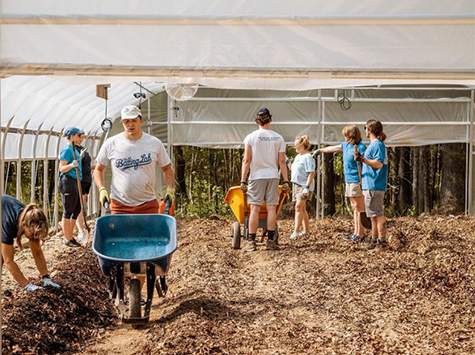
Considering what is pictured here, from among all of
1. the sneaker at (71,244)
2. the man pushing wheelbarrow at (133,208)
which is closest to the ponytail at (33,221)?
the man pushing wheelbarrow at (133,208)

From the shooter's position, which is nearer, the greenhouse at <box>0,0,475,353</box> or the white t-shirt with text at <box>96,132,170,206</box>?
the greenhouse at <box>0,0,475,353</box>

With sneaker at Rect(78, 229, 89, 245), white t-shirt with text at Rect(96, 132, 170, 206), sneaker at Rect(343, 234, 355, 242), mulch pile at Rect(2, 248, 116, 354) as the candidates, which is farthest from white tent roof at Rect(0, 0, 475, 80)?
sneaker at Rect(78, 229, 89, 245)

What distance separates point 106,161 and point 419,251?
4356 mm

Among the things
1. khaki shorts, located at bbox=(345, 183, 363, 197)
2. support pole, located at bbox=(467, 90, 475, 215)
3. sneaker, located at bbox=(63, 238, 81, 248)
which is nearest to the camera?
khaki shorts, located at bbox=(345, 183, 363, 197)

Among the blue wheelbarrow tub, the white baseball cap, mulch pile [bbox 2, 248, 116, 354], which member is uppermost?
the white baseball cap

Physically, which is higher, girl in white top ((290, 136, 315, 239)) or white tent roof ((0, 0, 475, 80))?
white tent roof ((0, 0, 475, 80))

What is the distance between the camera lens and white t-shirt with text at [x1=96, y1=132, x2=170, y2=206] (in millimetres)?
6105

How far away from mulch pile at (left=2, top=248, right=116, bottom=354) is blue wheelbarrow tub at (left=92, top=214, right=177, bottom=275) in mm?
616

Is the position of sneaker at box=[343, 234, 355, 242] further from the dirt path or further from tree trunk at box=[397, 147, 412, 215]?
tree trunk at box=[397, 147, 412, 215]

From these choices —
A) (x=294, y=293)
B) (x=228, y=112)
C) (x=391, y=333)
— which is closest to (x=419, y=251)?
(x=294, y=293)

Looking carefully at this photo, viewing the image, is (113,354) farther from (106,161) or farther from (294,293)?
(294,293)

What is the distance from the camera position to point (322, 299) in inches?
259

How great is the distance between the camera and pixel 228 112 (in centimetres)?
1617

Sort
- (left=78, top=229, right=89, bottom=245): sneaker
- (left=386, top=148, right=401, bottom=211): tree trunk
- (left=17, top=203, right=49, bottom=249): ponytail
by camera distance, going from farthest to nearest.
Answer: (left=386, top=148, right=401, bottom=211): tree trunk, (left=78, top=229, right=89, bottom=245): sneaker, (left=17, top=203, right=49, bottom=249): ponytail
